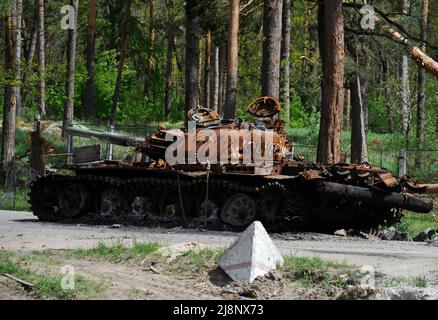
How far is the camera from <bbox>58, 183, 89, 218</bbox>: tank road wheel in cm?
2062

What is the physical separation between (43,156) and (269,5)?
802cm

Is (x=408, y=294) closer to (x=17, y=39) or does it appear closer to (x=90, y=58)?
(x=17, y=39)

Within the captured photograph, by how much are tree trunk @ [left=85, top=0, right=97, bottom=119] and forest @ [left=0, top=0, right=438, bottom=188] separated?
58 mm

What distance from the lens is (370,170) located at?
1739 centimetres

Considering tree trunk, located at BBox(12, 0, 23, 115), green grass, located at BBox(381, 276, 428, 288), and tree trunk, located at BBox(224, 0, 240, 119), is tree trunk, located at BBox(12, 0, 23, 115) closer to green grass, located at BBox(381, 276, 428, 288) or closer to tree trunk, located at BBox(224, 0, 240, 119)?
tree trunk, located at BBox(224, 0, 240, 119)

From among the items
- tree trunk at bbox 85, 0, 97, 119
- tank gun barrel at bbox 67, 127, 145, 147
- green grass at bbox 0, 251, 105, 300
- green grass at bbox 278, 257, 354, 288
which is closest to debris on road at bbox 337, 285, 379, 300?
green grass at bbox 278, 257, 354, 288

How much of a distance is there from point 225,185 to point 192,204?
1464mm

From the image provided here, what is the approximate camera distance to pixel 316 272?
10.5m

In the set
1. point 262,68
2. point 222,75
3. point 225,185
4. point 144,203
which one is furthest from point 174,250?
point 222,75

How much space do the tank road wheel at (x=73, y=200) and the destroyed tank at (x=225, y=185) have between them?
2 centimetres

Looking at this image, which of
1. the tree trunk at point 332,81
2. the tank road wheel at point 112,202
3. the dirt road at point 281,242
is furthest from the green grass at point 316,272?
the tree trunk at point 332,81

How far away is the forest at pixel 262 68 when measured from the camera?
24.2 m

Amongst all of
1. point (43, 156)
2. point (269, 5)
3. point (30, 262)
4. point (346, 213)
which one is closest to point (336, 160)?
point (346, 213)
